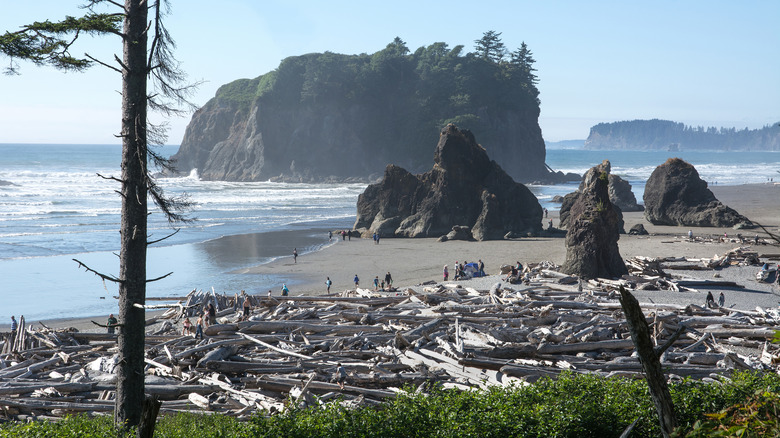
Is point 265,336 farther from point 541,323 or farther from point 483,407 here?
point 483,407

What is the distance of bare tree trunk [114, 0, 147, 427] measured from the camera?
9.33 meters

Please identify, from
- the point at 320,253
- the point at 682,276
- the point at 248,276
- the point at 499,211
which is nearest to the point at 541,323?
the point at 682,276

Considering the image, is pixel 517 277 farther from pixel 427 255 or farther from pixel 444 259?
pixel 427 255

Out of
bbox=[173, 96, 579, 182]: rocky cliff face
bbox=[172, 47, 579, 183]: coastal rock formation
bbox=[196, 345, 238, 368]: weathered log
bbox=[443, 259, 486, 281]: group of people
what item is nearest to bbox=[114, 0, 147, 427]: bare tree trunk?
bbox=[196, 345, 238, 368]: weathered log

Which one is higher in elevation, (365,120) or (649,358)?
(365,120)

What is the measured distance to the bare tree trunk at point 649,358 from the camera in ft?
18.6

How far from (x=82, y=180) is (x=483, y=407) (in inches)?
4483

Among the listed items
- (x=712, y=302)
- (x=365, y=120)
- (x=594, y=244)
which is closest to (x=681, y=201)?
(x=594, y=244)

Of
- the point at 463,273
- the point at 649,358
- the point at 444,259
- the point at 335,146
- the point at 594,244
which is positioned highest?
the point at 335,146

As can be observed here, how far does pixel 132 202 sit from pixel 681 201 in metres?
54.3

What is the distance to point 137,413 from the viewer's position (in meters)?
9.52

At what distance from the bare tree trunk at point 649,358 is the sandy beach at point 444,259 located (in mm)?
18699

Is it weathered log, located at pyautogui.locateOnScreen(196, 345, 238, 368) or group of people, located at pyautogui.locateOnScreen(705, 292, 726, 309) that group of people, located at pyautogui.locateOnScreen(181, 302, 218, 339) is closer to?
weathered log, located at pyautogui.locateOnScreen(196, 345, 238, 368)

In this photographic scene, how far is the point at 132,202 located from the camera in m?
9.37
